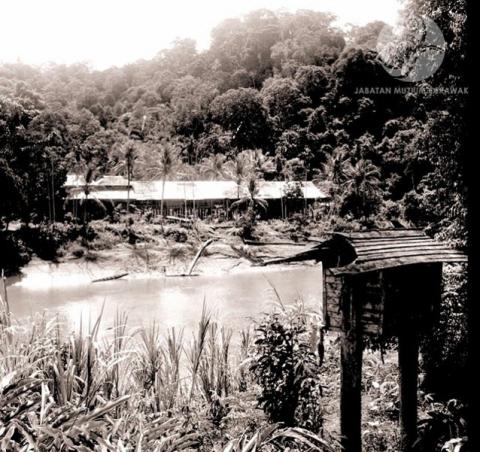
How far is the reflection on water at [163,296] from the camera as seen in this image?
16.2m

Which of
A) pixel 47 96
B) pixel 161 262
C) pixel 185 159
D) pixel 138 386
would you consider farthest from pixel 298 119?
pixel 138 386

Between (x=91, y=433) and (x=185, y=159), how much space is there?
161 feet

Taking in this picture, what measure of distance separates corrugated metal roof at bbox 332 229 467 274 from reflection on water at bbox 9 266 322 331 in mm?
9579

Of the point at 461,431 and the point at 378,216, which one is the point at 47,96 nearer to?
the point at 378,216

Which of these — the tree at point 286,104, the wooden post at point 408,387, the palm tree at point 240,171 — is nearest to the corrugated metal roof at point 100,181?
the palm tree at point 240,171

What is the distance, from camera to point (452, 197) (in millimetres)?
7809

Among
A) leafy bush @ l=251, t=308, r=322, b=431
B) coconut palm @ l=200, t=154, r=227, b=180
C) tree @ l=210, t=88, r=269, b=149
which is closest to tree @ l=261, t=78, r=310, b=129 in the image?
tree @ l=210, t=88, r=269, b=149

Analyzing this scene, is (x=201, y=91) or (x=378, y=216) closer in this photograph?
(x=378, y=216)

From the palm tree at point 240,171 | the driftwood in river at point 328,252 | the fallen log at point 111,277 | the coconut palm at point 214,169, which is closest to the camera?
the driftwood in river at point 328,252

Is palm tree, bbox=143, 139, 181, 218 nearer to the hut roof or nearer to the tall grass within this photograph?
the tall grass

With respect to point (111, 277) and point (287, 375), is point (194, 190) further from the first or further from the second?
point (287, 375)

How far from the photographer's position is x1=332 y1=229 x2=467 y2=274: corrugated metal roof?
132 inches

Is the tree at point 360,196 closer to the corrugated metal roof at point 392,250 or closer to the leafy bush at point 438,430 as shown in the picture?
the leafy bush at point 438,430

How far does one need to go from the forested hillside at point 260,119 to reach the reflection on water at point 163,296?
5.37 m
